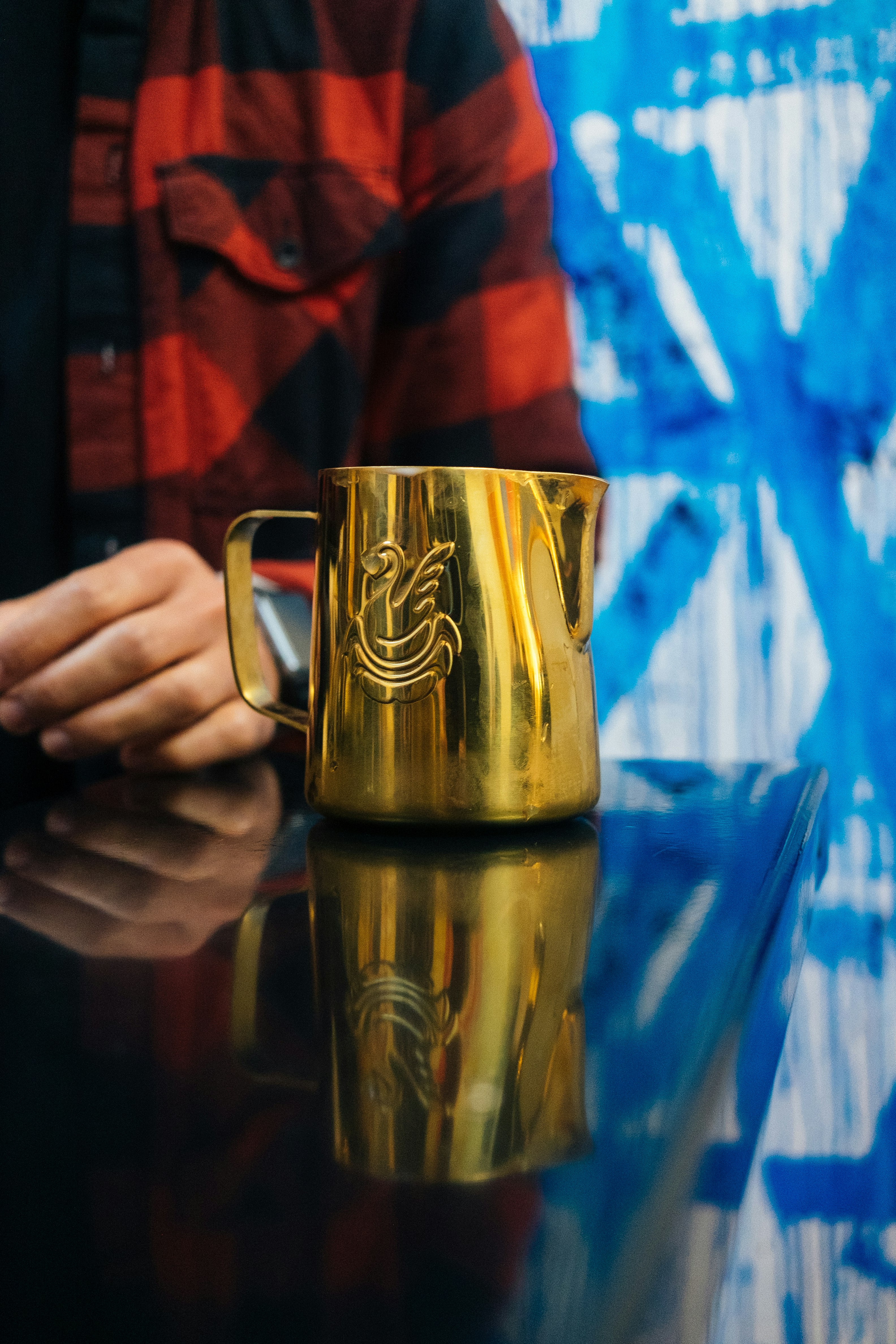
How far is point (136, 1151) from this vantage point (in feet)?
0.48

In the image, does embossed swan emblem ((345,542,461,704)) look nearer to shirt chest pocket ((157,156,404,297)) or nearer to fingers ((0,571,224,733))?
fingers ((0,571,224,733))

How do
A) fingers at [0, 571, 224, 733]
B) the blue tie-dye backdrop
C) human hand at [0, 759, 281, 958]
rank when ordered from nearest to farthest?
1. human hand at [0, 759, 281, 958]
2. fingers at [0, 571, 224, 733]
3. the blue tie-dye backdrop

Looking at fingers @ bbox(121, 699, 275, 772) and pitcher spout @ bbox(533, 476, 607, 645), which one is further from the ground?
pitcher spout @ bbox(533, 476, 607, 645)

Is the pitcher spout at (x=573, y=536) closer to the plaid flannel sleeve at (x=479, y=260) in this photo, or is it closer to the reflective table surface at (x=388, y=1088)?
the reflective table surface at (x=388, y=1088)

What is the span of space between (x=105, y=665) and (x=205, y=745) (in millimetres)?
78

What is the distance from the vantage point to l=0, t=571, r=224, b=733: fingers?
1.77 ft

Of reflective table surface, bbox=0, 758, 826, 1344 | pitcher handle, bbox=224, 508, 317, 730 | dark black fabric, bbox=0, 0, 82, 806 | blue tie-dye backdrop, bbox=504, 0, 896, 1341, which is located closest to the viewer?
reflective table surface, bbox=0, 758, 826, 1344

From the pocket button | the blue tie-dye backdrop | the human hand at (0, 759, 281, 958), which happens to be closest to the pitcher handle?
the human hand at (0, 759, 281, 958)

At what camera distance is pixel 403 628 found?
14.0 inches

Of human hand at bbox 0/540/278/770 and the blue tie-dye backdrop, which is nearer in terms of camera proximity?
human hand at bbox 0/540/278/770

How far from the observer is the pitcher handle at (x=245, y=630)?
0.44 metres

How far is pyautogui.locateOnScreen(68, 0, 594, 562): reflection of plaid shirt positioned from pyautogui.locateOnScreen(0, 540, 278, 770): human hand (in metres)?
0.33

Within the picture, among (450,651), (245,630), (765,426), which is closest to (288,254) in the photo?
(765,426)

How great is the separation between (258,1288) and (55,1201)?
4cm
